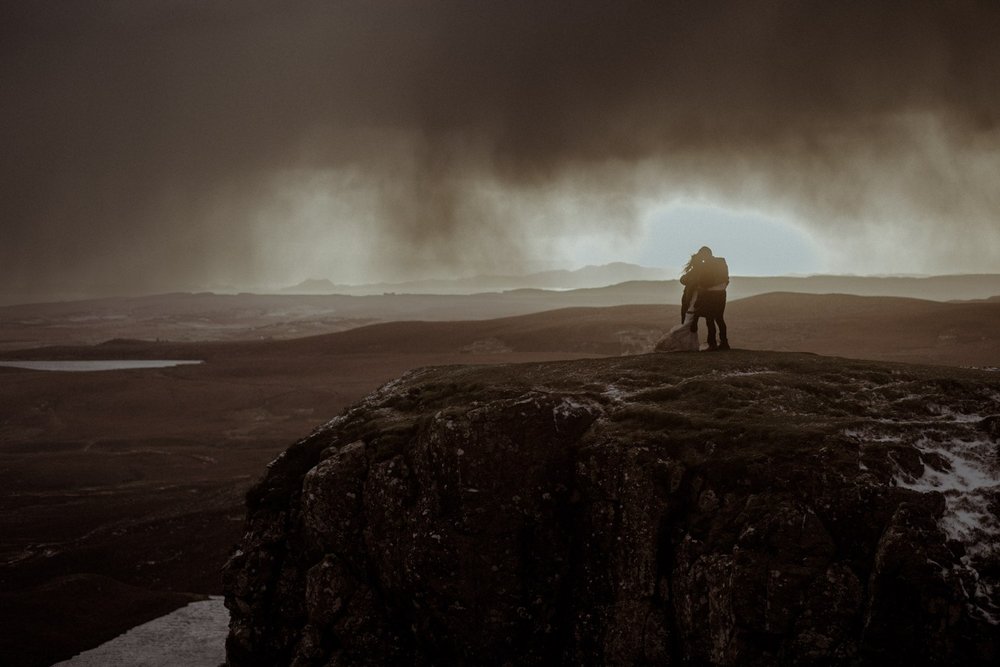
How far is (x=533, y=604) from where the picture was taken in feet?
57.8

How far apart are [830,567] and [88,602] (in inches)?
1478

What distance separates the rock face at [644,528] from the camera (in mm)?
13977

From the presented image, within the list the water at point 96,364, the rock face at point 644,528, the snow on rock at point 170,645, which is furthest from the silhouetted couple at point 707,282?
the water at point 96,364

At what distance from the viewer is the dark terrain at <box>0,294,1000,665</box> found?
38.0 m

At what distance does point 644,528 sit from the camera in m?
16.6

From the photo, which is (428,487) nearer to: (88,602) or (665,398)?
(665,398)

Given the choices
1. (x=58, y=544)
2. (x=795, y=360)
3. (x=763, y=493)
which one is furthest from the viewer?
(x=58, y=544)

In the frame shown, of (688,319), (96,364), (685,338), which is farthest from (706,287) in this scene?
(96,364)

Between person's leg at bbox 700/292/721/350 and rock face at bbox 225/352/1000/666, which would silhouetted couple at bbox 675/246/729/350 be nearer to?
person's leg at bbox 700/292/721/350

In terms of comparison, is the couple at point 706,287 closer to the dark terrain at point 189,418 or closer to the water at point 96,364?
the dark terrain at point 189,418

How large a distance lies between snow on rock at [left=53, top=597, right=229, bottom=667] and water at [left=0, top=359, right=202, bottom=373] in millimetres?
106964

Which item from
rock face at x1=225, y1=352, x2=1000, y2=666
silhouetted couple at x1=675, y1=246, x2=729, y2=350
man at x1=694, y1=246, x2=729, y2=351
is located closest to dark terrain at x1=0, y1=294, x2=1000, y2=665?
rock face at x1=225, y1=352, x2=1000, y2=666

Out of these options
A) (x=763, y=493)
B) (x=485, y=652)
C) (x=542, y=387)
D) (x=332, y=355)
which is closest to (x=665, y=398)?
(x=542, y=387)

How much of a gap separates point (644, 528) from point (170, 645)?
1003 inches
